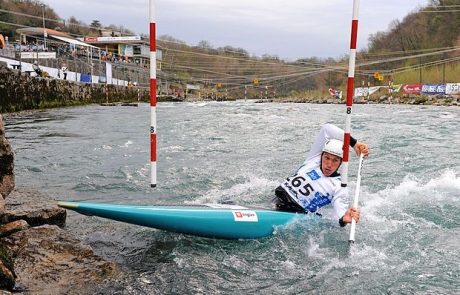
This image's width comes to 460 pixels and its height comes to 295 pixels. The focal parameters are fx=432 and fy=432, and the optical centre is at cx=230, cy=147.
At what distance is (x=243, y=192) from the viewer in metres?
6.24

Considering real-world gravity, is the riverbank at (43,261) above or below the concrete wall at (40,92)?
below

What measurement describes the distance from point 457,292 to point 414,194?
3.12 metres

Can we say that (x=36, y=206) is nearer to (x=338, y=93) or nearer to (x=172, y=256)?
(x=172, y=256)

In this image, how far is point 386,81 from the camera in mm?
51906

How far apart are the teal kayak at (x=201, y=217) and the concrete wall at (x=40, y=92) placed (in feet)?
47.0

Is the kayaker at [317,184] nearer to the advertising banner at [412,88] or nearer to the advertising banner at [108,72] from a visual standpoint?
the advertising banner at [108,72]

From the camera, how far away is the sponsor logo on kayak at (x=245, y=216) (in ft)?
Result: 13.5

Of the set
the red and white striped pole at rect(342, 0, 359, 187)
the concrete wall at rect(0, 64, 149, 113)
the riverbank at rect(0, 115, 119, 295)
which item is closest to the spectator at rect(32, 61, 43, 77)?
the concrete wall at rect(0, 64, 149, 113)

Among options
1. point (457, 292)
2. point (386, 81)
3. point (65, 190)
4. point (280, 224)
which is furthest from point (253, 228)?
point (386, 81)

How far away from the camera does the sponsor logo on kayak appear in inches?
162

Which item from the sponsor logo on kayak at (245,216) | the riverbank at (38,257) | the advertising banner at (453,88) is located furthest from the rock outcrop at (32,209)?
the advertising banner at (453,88)

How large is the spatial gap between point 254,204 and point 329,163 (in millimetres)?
1264

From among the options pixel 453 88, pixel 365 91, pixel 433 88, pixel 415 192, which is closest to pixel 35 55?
pixel 415 192

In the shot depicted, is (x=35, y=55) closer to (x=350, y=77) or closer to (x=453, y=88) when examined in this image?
(x=350, y=77)
